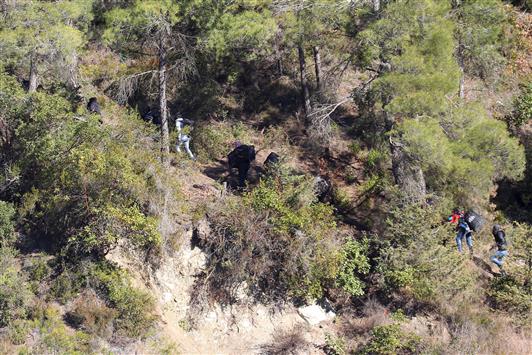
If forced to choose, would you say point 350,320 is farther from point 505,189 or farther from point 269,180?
point 505,189

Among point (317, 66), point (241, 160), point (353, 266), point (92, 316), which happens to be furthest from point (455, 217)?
point (92, 316)

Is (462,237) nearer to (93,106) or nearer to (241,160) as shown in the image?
(241,160)

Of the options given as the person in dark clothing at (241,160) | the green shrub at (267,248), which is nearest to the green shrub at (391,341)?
the green shrub at (267,248)

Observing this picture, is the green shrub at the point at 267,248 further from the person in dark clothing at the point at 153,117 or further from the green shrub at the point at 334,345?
the person in dark clothing at the point at 153,117

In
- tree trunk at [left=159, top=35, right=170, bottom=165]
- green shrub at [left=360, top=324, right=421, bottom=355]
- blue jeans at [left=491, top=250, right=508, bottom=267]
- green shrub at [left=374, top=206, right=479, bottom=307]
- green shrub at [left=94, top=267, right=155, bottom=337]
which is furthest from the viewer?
blue jeans at [left=491, top=250, right=508, bottom=267]

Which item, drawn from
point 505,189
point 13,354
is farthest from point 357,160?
point 13,354

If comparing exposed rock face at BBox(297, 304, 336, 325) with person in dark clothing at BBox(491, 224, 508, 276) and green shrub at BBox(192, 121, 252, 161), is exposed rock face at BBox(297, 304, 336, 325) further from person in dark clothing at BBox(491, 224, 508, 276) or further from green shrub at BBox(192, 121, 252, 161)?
green shrub at BBox(192, 121, 252, 161)

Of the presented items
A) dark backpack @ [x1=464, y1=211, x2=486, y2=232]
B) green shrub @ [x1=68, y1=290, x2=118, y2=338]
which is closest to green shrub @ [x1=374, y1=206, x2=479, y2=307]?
dark backpack @ [x1=464, y1=211, x2=486, y2=232]
